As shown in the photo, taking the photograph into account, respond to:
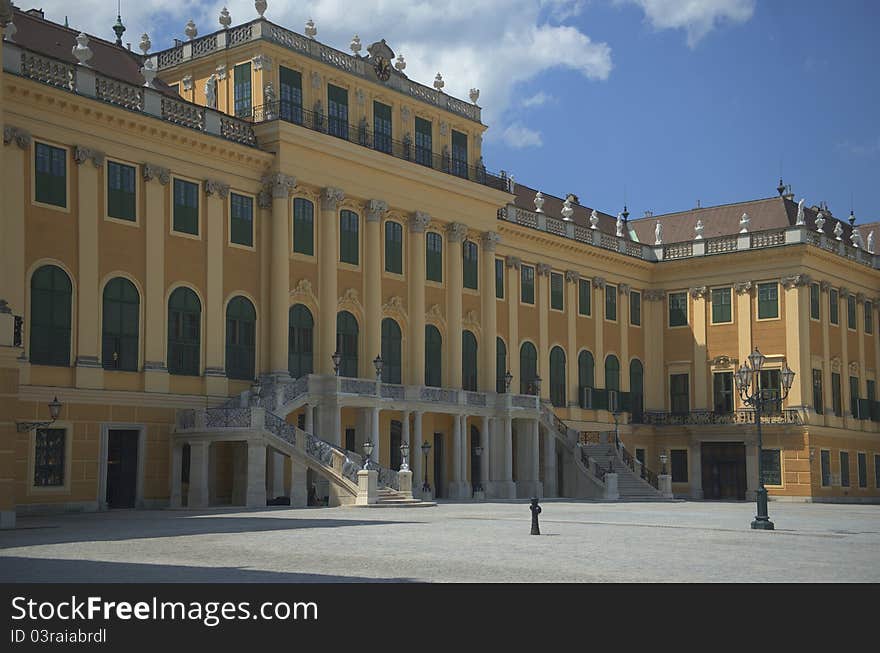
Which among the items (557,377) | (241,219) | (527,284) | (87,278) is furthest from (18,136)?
(557,377)

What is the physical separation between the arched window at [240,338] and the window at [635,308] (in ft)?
87.8

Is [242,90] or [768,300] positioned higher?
[242,90]

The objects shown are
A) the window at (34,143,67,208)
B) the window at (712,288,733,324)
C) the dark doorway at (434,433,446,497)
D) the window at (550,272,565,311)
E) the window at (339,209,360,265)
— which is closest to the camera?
the window at (34,143,67,208)

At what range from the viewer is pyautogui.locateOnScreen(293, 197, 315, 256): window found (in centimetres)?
4425

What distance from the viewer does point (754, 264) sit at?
205 feet

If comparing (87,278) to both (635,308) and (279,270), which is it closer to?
(279,270)

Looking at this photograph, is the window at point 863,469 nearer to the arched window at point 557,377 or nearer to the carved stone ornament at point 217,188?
the arched window at point 557,377

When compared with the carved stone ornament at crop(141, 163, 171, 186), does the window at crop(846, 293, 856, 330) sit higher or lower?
lower

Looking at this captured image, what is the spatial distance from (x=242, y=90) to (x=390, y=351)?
36.8 ft

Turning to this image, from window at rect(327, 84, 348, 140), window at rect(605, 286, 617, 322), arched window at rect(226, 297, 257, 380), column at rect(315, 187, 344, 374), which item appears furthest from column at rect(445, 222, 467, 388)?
window at rect(605, 286, 617, 322)

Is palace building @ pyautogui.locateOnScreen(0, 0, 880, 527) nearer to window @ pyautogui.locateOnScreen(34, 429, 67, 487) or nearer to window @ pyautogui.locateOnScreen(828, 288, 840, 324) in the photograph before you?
window @ pyautogui.locateOnScreen(34, 429, 67, 487)

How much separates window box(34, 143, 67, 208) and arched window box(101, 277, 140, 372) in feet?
10.1

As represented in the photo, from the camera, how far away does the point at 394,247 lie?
48.7m

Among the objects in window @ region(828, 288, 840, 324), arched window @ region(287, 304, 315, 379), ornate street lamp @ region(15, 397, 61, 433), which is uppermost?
window @ region(828, 288, 840, 324)
